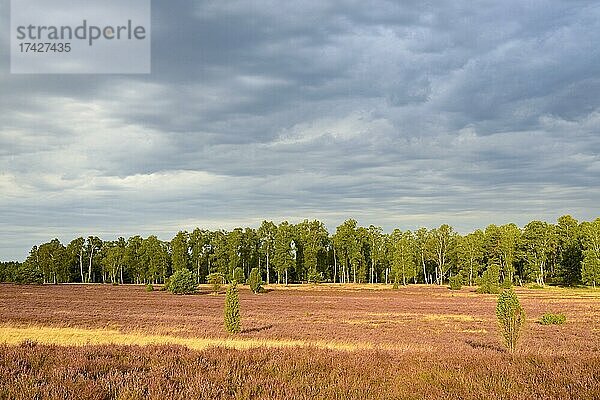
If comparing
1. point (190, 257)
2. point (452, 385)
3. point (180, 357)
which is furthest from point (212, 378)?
point (190, 257)

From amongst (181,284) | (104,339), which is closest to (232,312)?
(104,339)

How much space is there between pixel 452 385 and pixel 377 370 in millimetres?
2173

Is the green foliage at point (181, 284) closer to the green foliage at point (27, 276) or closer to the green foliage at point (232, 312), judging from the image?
the green foliage at point (232, 312)

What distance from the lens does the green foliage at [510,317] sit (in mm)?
17672

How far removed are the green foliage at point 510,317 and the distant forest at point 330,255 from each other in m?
86.3

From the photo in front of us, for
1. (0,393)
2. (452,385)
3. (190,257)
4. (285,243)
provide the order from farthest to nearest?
(190,257)
(285,243)
(452,385)
(0,393)

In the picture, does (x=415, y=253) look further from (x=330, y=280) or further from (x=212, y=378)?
(x=212, y=378)

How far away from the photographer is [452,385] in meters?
10.0

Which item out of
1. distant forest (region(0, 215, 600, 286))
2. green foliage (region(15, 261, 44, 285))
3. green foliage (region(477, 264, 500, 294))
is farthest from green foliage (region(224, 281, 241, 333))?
green foliage (region(15, 261, 44, 285))

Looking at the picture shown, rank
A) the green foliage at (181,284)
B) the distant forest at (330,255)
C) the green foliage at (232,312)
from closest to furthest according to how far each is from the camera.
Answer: the green foliage at (232,312) < the green foliage at (181,284) < the distant forest at (330,255)

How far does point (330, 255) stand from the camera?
130375 mm

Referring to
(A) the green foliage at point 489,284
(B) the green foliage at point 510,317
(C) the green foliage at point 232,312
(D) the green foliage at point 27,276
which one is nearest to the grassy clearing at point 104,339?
(C) the green foliage at point 232,312

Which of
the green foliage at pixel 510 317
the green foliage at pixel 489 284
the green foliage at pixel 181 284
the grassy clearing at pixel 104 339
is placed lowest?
the green foliage at pixel 489 284

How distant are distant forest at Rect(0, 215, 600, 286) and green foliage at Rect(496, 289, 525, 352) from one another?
86269 mm
